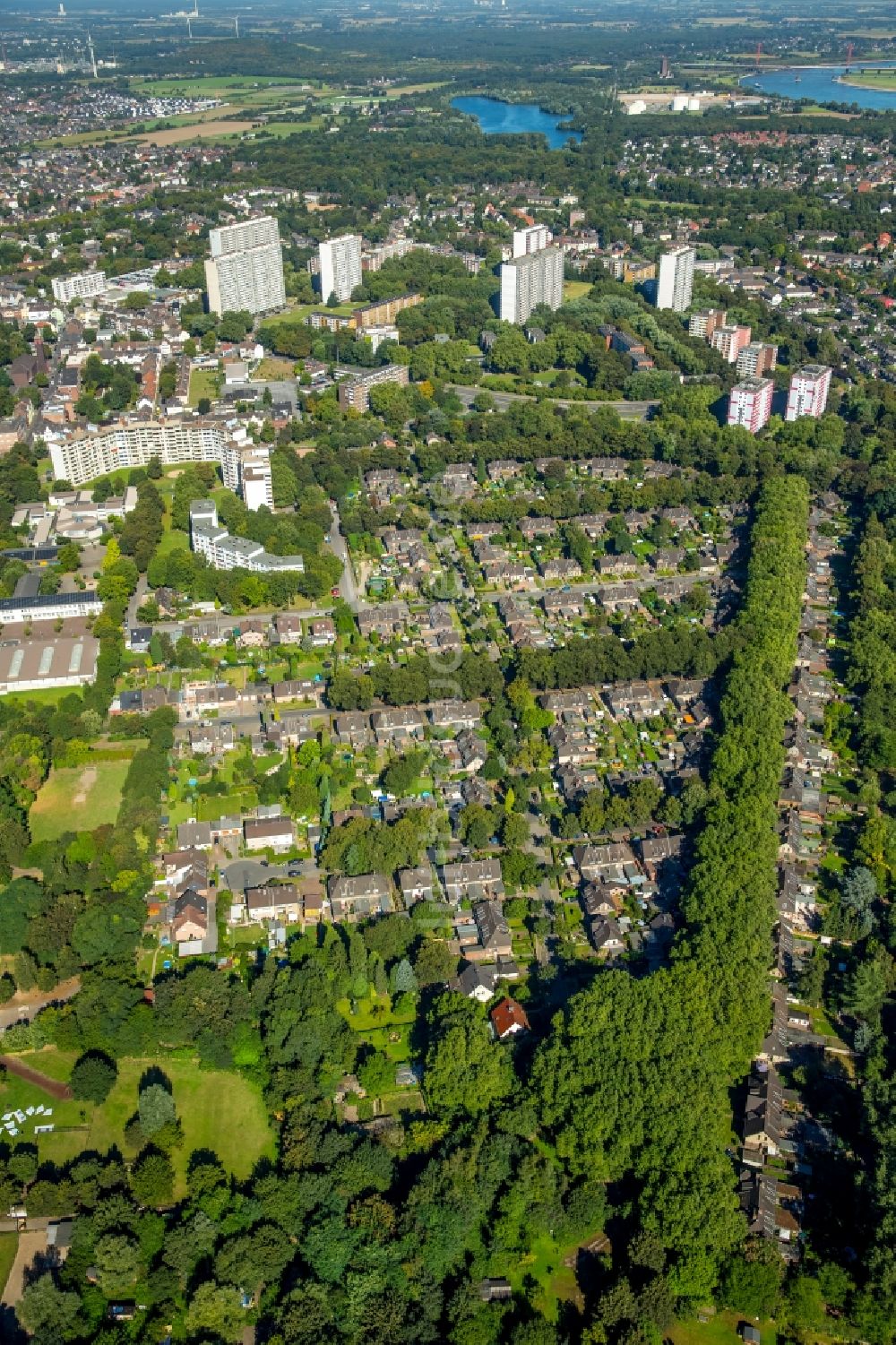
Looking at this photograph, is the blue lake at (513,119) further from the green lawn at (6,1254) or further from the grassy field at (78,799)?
the green lawn at (6,1254)

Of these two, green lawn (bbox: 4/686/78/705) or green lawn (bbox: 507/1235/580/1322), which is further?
green lawn (bbox: 4/686/78/705)

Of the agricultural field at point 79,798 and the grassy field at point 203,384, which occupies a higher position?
the grassy field at point 203,384

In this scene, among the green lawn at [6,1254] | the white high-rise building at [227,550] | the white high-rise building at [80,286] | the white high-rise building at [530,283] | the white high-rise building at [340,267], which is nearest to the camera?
the green lawn at [6,1254]

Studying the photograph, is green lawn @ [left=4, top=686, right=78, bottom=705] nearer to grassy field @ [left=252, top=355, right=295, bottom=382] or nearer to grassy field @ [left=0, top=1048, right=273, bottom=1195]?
grassy field @ [left=0, top=1048, right=273, bottom=1195]

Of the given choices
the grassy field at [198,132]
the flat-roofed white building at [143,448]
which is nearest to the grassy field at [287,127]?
the grassy field at [198,132]

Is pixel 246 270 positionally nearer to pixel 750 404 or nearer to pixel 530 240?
pixel 530 240

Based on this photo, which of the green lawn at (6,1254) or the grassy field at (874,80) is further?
the grassy field at (874,80)

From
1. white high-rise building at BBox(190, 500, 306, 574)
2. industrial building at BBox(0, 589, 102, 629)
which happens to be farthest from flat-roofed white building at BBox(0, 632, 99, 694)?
white high-rise building at BBox(190, 500, 306, 574)

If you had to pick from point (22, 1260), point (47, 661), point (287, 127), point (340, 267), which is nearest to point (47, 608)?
point (47, 661)
